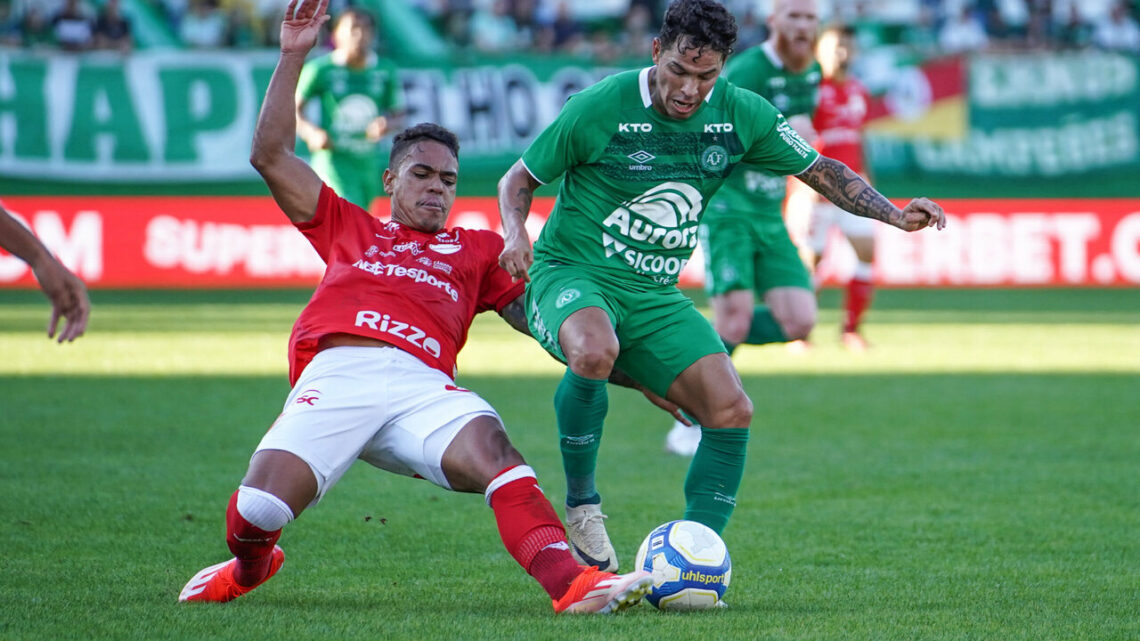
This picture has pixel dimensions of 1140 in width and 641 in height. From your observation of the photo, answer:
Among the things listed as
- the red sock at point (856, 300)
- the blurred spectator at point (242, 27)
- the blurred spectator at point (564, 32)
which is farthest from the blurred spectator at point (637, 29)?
the red sock at point (856, 300)

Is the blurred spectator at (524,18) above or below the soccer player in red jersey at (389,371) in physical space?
above

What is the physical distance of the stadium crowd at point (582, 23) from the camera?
19469 mm

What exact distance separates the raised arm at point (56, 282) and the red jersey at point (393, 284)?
2.56 ft

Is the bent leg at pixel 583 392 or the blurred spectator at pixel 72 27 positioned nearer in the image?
the bent leg at pixel 583 392

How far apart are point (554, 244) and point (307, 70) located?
21.9ft

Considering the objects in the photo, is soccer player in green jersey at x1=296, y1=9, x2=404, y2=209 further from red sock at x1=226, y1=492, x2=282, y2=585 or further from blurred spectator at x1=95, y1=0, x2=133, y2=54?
blurred spectator at x1=95, y1=0, x2=133, y2=54

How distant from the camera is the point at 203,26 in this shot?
65.9ft

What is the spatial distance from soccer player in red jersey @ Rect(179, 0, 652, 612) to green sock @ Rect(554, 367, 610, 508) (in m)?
0.41

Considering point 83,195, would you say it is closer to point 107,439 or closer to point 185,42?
point 185,42

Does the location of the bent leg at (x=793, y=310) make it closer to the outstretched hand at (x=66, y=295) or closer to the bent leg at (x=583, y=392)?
the bent leg at (x=583, y=392)

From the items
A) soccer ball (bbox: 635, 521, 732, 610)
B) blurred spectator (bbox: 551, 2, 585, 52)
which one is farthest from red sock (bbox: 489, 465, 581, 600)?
blurred spectator (bbox: 551, 2, 585, 52)

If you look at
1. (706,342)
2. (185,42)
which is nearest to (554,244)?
(706,342)

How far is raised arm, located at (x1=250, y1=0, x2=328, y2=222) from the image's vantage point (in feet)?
14.5

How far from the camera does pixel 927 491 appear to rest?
6.50 metres
